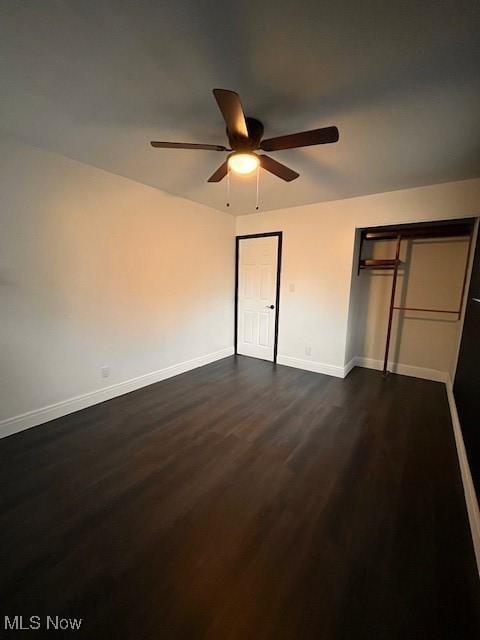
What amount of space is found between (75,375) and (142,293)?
3.69ft

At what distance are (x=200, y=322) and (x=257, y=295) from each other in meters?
1.07

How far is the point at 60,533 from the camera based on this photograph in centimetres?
137

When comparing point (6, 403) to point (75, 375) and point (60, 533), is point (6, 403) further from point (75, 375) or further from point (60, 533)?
point (60, 533)

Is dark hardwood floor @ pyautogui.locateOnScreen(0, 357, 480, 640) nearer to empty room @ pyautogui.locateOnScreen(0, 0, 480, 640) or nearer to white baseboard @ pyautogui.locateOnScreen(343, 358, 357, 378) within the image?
empty room @ pyautogui.locateOnScreen(0, 0, 480, 640)

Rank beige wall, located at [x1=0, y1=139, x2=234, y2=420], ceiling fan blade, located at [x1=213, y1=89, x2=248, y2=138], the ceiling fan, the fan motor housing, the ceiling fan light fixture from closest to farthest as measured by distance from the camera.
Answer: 1. ceiling fan blade, located at [x1=213, y1=89, x2=248, y2=138]
2. the ceiling fan
3. the fan motor housing
4. the ceiling fan light fixture
5. beige wall, located at [x1=0, y1=139, x2=234, y2=420]

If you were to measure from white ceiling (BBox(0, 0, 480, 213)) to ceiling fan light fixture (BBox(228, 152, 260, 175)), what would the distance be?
245 millimetres

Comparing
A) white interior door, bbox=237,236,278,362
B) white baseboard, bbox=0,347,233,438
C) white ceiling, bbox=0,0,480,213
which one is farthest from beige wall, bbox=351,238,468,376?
white baseboard, bbox=0,347,233,438

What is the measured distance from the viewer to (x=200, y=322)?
13.0 ft

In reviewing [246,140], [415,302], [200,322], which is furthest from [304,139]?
[415,302]

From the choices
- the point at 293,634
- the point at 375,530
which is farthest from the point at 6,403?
the point at 375,530

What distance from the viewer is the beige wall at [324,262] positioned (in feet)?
9.93

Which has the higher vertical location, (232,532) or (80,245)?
(80,245)

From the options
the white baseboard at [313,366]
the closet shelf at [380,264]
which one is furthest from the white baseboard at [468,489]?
the closet shelf at [380,264]

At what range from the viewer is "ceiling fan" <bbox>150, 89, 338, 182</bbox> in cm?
134
